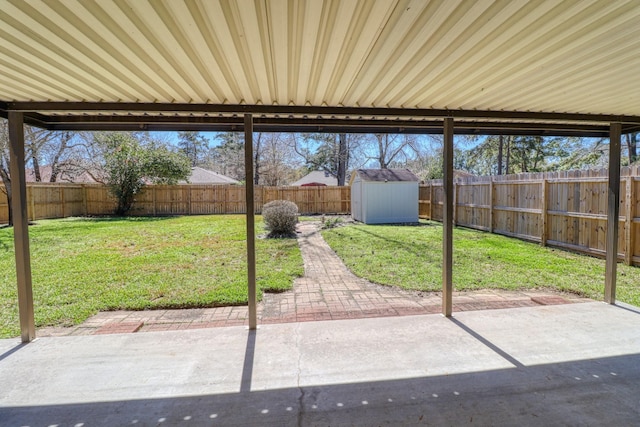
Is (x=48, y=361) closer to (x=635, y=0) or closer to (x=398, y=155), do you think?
(x=635, y=0)

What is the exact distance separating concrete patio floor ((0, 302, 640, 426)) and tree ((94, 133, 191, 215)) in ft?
47.9

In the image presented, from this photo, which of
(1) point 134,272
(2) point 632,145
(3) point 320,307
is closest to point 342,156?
(2) point 632,145

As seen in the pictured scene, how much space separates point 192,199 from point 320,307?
15.1 meters

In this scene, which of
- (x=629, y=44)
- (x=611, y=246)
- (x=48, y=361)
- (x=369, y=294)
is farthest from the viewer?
(x=369, y=294)

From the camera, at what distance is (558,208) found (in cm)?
724

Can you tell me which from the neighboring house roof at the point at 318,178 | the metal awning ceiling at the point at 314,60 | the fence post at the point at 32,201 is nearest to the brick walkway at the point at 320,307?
the metal awning ceiling at the point at 314,60

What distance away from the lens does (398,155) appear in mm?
26969

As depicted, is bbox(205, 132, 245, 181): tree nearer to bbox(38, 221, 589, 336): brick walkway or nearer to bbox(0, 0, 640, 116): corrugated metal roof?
bbox(38, 221, 589, 336): brick walkway

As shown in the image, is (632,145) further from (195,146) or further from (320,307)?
(195,146)

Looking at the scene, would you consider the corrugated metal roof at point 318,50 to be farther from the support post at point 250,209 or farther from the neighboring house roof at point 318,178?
the neighboring house roof at point 318,178

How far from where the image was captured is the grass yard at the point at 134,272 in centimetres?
401

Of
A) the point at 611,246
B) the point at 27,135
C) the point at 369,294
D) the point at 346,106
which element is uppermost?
the point at 27,135

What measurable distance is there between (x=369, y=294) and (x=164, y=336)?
8.45ft

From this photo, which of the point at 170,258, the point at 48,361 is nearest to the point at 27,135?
the point at 170,258
